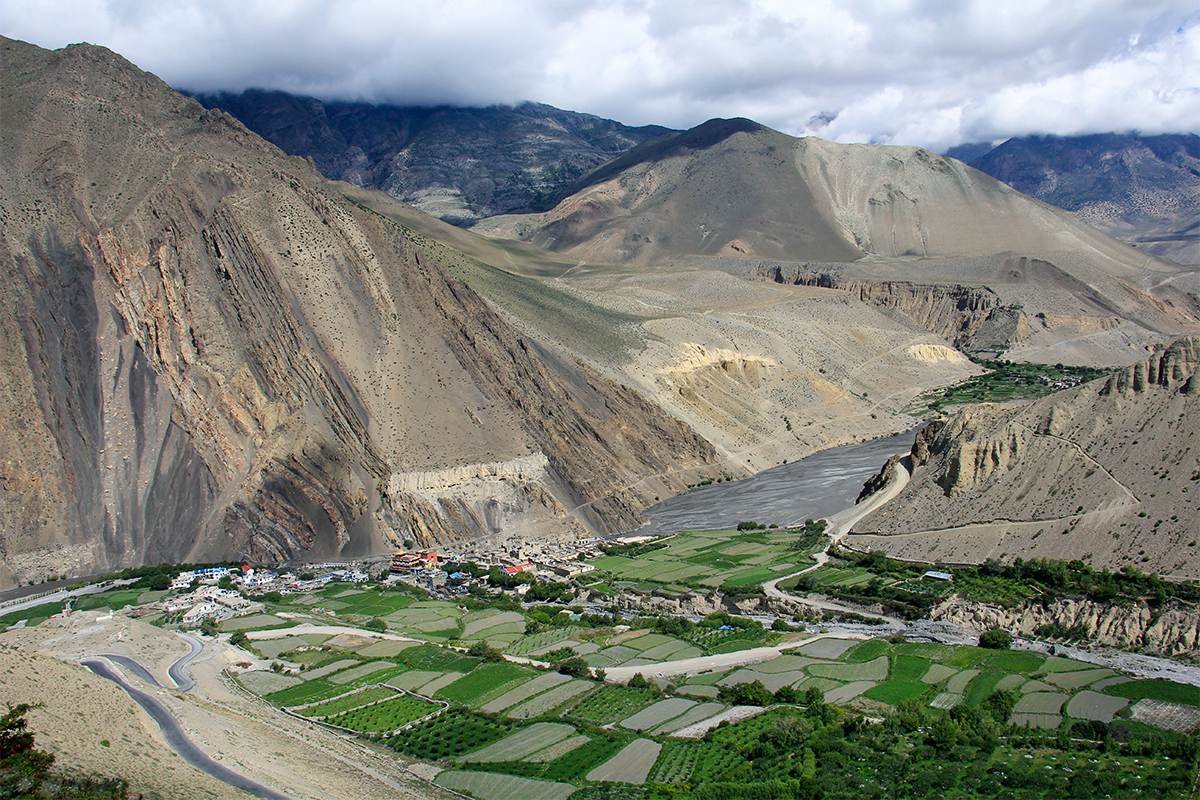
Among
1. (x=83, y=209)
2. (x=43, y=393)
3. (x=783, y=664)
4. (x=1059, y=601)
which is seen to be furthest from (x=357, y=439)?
(x=1059, y=601)

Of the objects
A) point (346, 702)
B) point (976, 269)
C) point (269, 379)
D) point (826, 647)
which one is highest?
point (976, 269)

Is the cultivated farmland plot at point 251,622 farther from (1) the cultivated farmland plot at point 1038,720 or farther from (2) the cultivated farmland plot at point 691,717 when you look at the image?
(1) the cultivated farmland plot at point 1038,720

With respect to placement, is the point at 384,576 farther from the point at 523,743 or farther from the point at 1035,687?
the point at 1035,687

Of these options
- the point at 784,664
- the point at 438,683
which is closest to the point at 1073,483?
the point at 784,664

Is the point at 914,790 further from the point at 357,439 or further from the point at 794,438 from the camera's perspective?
the point at 794,438

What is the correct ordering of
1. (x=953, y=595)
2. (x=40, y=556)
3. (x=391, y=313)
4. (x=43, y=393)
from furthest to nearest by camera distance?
(x=391, y=313) < (x=43, y=393) < (x=40, y=556) < (x=953, y=595)

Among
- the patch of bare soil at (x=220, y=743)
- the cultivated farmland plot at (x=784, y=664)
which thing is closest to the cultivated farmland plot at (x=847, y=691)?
the cultivated farmland plot at (x=784, y=664)

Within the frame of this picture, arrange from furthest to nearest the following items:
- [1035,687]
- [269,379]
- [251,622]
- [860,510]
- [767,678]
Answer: [860,510]
[269,379]
[251,622]
[767,678]
[1035,687]
